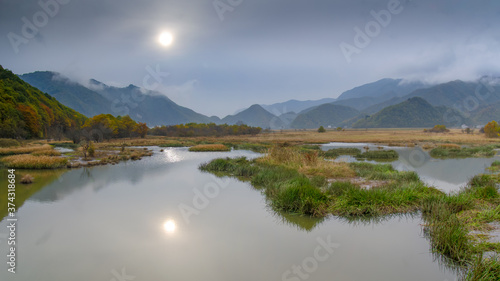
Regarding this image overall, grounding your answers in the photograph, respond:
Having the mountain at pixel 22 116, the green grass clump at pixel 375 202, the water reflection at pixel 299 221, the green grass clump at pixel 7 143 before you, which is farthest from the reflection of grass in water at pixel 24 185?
the mountain at pixel 22 116

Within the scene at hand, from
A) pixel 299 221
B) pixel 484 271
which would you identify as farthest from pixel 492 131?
pixel 484 271

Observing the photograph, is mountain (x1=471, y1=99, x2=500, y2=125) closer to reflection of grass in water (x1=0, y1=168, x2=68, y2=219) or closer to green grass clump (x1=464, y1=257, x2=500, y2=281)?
green grass clump (x1=464, y1=257, x2=500, y2=281)

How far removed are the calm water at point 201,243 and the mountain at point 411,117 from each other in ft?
582

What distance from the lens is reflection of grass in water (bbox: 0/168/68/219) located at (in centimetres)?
1070

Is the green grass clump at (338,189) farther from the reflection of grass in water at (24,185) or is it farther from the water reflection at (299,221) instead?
the reflection of grass in water at (24,185)

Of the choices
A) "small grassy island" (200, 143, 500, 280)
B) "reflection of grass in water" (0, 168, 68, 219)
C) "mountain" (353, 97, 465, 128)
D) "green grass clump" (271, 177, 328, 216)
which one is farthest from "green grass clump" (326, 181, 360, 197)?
"mountain" (353, 97, 465, 128)

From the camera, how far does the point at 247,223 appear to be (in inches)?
336

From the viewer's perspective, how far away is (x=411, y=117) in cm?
17262

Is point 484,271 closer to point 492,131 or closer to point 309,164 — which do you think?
point 309,164

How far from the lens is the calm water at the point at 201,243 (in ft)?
18.0

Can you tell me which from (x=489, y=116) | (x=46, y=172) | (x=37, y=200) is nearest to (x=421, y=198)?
(x=37, y=200)

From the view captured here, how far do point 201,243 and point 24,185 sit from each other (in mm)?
12104

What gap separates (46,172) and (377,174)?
19.8m

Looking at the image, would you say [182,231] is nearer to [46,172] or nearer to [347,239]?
[347,239]
